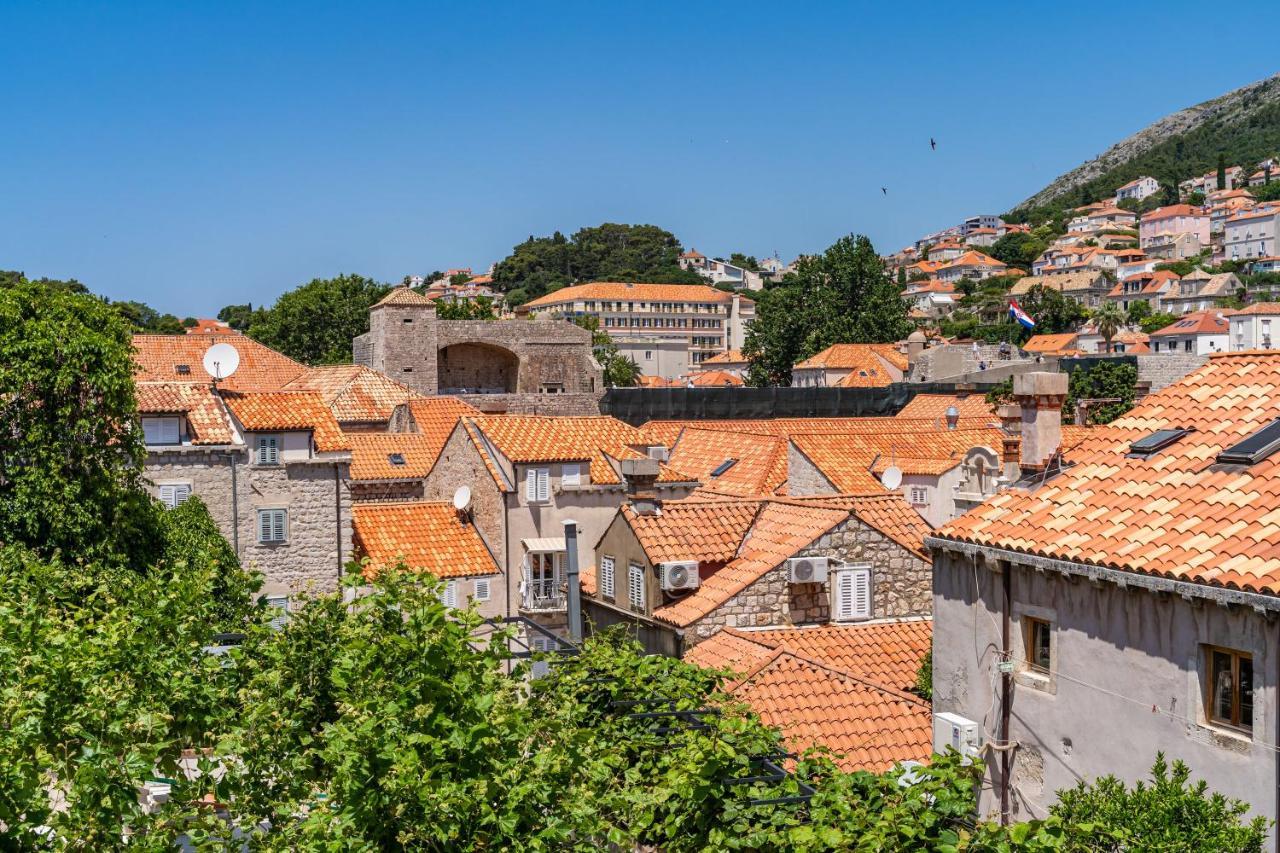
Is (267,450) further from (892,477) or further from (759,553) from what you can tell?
(892,477)

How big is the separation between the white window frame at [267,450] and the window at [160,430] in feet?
5.84

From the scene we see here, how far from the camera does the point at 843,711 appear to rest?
17.5 metres

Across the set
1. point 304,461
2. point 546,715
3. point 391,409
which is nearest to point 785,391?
point 391,409

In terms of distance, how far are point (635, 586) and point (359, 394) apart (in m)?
28.1

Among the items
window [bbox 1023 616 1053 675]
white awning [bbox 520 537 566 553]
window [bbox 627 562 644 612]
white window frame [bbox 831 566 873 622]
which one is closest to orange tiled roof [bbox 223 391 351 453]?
white awning [bbox 520 537 566 553]

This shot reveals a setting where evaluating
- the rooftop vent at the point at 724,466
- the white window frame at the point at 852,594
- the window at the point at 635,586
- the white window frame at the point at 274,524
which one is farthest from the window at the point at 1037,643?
the rooftop vent at the point at 724,466

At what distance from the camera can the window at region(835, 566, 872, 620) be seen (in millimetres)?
22062

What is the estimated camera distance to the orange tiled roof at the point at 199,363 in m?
53.5

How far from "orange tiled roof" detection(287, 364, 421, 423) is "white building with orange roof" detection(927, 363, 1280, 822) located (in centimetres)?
3487

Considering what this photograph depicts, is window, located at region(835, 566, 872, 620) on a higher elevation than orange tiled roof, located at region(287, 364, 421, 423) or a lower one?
lower

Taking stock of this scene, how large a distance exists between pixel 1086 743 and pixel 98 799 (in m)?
9.58

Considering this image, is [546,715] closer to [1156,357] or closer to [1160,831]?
[1160,831]

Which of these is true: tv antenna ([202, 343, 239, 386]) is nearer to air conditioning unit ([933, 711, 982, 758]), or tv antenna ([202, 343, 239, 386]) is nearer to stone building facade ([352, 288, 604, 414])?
air conditioning unit ([933, 711, 982, 758])

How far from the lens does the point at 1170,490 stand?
43.8ft
